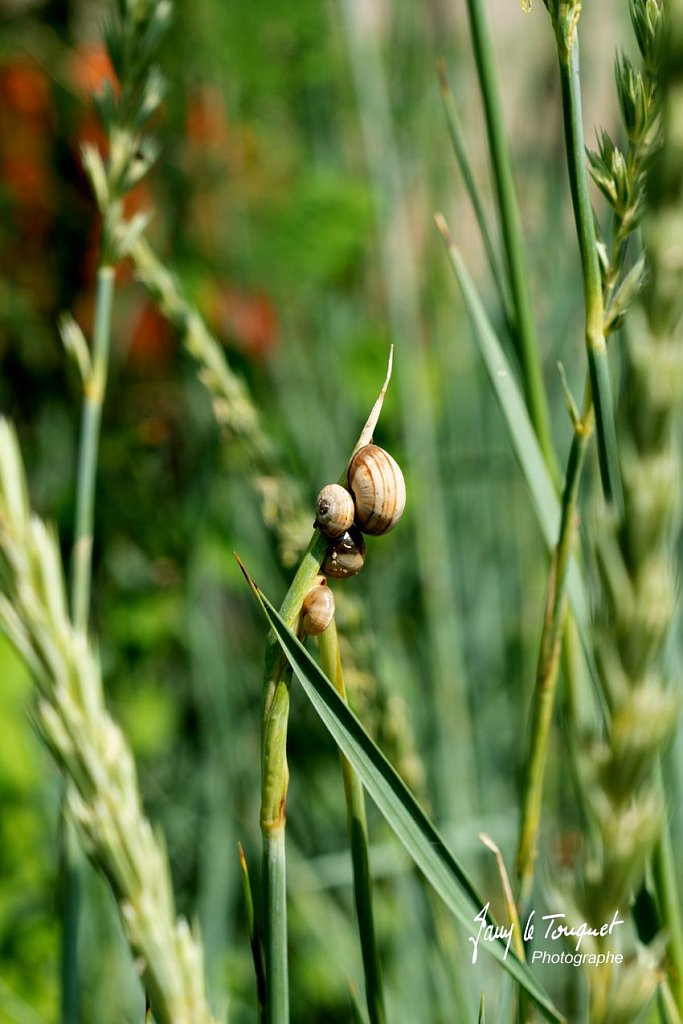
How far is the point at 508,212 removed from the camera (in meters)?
0.38

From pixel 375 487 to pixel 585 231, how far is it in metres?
0.11

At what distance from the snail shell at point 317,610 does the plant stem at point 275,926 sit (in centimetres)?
5

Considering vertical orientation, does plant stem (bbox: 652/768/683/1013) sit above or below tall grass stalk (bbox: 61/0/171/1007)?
below

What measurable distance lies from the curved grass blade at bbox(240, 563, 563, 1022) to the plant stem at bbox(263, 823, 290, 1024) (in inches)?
1.1

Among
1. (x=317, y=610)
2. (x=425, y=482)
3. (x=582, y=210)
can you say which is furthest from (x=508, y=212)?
(x=425, y=482)

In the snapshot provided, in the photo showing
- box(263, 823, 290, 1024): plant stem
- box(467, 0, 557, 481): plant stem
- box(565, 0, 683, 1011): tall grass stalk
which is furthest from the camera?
box(467, 0, 557, 481): plant stem

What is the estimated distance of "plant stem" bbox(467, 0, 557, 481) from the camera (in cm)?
37

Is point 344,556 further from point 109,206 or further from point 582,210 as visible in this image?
point 109,206

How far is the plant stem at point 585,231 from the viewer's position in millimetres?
294

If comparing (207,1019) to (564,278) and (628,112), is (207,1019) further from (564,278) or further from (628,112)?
(564,278)

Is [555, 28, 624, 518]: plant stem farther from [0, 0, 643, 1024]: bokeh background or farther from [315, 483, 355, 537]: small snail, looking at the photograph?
[0, 0, 643, 1024]: bokeh background

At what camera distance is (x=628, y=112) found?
30 centimetres

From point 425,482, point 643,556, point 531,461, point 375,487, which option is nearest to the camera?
point 643,556

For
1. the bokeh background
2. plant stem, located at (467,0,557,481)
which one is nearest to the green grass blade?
plant stem, located at (467,0,557,481)
